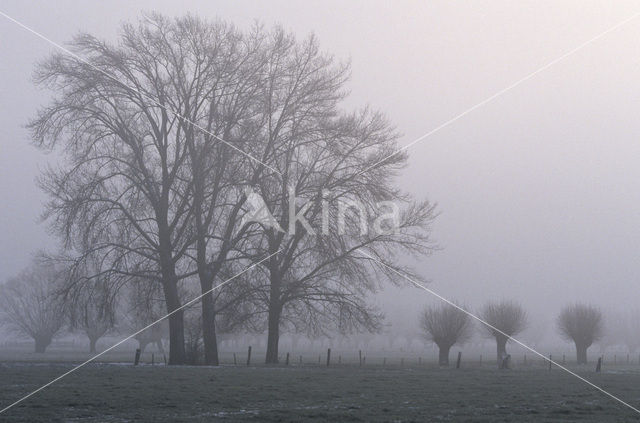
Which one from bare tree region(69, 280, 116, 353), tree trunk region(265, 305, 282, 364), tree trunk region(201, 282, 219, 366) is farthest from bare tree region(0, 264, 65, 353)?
bare tree region(69, 280, 116, 353)

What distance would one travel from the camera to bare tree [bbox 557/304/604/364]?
6719 cm

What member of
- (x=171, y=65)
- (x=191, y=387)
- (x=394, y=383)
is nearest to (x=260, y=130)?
(x=171, y=65)

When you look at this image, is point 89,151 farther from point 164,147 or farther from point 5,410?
point 5,410

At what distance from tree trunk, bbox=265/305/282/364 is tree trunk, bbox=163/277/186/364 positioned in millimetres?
4792

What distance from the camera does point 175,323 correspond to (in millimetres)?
36031

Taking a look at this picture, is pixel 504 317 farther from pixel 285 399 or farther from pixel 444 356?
pixel 285 399

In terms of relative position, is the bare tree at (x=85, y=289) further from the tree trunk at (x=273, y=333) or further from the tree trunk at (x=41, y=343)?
the tree trunk at (x=41, y=343)

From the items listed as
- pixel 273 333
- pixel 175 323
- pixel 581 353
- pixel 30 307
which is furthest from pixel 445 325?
pixel 30 307

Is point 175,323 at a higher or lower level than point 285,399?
higher

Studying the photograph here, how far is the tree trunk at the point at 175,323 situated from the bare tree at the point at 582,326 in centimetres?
4198

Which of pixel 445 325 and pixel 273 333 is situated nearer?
pixel 273 333

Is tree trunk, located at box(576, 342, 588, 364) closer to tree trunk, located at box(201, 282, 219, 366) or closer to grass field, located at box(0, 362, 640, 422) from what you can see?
tree trunk, located at box(201, 282, 219, 366)

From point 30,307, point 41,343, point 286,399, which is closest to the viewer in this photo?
point 286,399

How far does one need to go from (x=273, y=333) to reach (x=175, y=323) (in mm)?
5570
